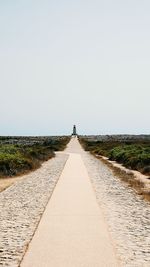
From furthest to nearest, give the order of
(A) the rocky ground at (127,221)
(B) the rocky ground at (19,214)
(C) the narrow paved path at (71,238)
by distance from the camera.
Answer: (B) the rocky ground at (19,214)
(A) the rocky ground at (127,221)
(C) the narrow paved path at (71,238)

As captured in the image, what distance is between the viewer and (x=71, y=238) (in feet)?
34.2

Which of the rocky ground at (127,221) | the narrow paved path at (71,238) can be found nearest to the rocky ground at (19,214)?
the narrow paved path at (71,238)

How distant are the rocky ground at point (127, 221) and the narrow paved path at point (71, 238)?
0.83 feet

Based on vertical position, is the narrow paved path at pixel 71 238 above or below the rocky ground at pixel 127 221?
above

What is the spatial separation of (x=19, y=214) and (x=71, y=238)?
4.04 m

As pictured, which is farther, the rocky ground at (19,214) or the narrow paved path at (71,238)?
the rocky ground at (19,214)

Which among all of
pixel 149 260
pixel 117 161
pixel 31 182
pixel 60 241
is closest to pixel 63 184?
pixel 31 182

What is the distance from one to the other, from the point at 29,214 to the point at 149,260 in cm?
597

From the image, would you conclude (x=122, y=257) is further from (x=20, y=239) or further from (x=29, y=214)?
(x=29, y=214)

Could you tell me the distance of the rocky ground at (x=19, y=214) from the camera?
946cm

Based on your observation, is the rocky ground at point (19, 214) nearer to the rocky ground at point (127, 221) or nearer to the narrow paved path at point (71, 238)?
the narrow paved path at point (71, 238)

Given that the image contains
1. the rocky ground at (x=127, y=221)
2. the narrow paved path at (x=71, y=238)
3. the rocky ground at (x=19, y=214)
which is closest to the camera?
the narrow paved path at (x=71, y=238)

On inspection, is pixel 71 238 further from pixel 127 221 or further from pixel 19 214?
pixel 19 214

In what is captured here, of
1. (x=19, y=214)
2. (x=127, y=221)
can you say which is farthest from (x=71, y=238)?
(x=19, y=214)
